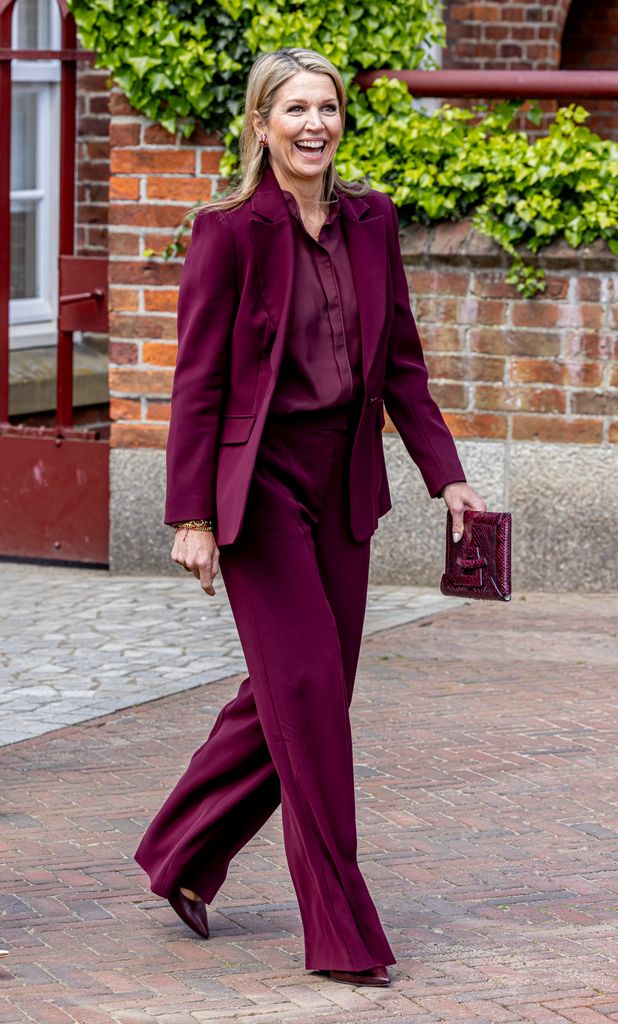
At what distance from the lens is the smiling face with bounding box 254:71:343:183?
159 inches

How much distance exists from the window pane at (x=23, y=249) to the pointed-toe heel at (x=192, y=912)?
6570 mm

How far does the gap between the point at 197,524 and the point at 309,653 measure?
37cm

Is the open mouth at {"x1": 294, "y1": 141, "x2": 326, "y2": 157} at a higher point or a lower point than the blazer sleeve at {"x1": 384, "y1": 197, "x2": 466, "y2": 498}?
higher

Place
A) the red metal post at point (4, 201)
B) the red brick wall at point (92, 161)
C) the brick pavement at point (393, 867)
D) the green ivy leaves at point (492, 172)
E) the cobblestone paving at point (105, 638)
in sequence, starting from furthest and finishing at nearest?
the red brick wall at point (92, 161) < the red metal post at point (4, 201) < the green ivy leaves at point (492, 172) < the cobblestone paving at point (105, 638) < the brick pavement at point (393, 867)

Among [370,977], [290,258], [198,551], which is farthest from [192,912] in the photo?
[290,258]

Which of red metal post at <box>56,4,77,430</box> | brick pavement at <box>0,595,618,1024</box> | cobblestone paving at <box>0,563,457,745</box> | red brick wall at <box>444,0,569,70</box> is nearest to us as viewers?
brick pavement at <box>0,595,618,1024</box>

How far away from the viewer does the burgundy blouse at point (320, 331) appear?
404 cm

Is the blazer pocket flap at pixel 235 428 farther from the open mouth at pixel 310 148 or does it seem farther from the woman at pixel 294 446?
the open mouth at pixel 310 148

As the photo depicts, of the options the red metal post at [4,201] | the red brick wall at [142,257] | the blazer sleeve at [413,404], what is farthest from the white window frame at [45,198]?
the blazer sleeve at [413,404]

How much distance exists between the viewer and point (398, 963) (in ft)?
13.7

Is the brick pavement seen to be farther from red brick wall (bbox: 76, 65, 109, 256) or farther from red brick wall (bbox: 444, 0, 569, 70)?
red brick wall (bbox: 444, 0, 569, 70)

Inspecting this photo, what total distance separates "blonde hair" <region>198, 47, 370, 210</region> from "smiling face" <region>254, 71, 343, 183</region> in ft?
0.06

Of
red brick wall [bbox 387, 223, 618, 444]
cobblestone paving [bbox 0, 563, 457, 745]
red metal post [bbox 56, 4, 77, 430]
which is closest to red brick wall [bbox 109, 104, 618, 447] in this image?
red brick wall [bbox 387, 223, 618, 444]

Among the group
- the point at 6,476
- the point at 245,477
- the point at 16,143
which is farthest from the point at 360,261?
the point at 16,143
